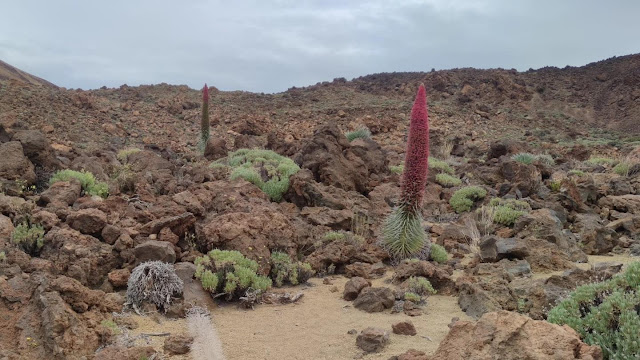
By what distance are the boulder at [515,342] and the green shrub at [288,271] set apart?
10.6ft

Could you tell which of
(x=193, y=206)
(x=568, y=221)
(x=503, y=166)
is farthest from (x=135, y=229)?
(x=503, y=166)

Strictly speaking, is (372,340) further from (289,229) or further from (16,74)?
(16,74)

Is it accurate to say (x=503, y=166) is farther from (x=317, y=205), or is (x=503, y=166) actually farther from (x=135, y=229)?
(x=135, y=229)

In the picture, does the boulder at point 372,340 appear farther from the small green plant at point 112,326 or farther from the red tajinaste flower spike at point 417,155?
the red tajinaste flower spike at point 417,155

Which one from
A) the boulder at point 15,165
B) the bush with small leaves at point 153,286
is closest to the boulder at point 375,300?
the bush with small leaves at point 153,286

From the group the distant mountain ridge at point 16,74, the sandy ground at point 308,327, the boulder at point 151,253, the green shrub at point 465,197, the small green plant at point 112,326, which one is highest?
the distant mountain ridge at point 16,74

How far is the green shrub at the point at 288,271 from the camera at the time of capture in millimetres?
5887

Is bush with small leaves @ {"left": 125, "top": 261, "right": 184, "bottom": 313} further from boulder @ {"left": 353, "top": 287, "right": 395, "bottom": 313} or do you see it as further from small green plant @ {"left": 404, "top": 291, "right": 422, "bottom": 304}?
small green plant @ {"left": 404, "top": 291, "right": 422, "bottom": 304}

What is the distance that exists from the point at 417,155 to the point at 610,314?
3568mm

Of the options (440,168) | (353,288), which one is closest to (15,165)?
(353,288)

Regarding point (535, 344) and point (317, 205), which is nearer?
point (535, 344)

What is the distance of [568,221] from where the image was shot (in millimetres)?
8867

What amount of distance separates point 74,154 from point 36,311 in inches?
307

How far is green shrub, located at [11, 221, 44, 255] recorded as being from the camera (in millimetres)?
5341
